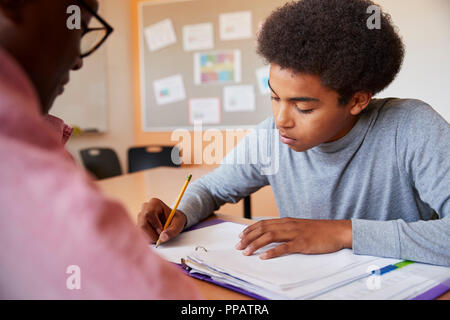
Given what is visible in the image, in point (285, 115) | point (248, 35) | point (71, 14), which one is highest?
point (248, 35)

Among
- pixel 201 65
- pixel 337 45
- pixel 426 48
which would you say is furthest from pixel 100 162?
pixel 426 48

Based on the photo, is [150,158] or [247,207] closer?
[247,207]

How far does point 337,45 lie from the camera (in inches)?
35.8

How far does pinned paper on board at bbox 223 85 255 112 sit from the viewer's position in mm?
3268

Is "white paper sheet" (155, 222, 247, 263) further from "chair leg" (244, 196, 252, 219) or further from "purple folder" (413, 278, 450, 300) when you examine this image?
"chair leg" (244, 196, 252, 219)

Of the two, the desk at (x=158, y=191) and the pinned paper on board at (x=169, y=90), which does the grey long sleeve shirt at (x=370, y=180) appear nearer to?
the desk at (x=158, y=191)

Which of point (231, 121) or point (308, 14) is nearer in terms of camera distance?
point (308, 14)

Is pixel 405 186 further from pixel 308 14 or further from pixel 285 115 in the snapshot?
pixel 308 14

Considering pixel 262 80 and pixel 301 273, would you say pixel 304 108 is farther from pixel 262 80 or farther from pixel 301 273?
pixel 262 80

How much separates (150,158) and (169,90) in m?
0.86

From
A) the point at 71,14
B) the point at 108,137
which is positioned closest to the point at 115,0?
the point at 108,137

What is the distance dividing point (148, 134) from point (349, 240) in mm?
3061

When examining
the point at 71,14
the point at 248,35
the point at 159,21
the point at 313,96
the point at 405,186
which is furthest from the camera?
the point at 159,21

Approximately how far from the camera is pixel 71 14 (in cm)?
48
